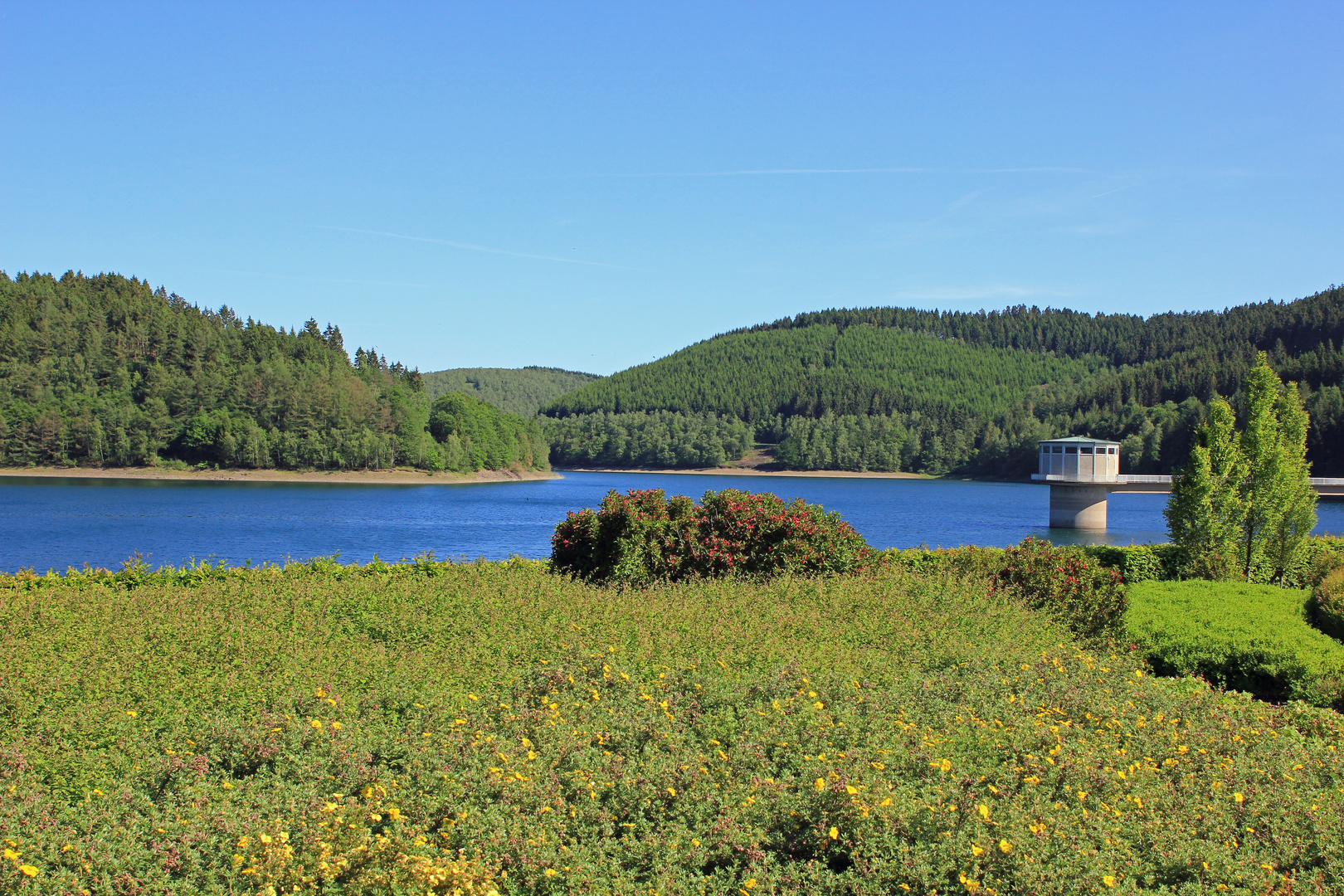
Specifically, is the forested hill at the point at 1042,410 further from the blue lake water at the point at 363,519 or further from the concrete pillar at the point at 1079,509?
the concrete pillar at the point at 1079,509

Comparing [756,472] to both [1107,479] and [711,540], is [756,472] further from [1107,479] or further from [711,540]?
[711,540]

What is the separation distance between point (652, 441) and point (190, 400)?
247ft

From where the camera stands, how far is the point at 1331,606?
539 inches

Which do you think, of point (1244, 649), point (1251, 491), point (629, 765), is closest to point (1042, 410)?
point (1251, 491)

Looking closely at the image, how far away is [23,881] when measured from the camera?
431 centimetres

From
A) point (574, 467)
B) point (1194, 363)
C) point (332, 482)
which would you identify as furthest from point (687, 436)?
point (1194, 363)

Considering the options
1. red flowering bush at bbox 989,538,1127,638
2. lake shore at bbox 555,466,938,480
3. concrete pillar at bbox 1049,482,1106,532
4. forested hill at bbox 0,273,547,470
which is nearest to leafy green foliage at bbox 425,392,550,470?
forested hill at bbox 0,273,547,470

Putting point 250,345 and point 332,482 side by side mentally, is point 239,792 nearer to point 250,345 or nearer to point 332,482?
point 332,482

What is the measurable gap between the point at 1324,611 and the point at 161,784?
15.3 m

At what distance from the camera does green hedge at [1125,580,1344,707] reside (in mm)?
10242

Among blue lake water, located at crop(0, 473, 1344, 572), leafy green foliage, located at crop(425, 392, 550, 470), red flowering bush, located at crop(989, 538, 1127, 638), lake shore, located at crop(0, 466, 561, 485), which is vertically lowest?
blue lake water, located at crop(0, 473, 1344, 572)

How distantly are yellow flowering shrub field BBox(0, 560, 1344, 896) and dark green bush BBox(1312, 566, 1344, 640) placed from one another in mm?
6223

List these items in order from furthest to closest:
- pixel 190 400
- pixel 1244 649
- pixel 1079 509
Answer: pixel 190 400 < pixel 1079 509 < pixel 1244 649

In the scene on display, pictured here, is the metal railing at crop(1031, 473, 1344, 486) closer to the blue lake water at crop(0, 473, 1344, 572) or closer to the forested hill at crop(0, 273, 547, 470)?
the blue lake water at crop(0, 473, 1344, 572)
